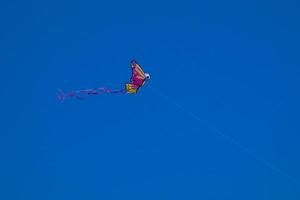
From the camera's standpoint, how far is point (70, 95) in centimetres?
5838

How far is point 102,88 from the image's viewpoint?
59.8 meters

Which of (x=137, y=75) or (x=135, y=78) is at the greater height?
(x=137, y=75)

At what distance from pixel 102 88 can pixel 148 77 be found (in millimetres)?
2584

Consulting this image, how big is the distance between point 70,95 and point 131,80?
10.7 ft

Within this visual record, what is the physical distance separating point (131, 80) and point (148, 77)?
35.0 inches

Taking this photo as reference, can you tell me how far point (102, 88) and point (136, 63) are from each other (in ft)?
7.57

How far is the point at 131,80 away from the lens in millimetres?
59031

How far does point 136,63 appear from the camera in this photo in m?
59.1

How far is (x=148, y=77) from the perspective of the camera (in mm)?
59000

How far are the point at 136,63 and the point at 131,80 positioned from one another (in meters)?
0.91

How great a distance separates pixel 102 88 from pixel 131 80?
1746 millimetres
